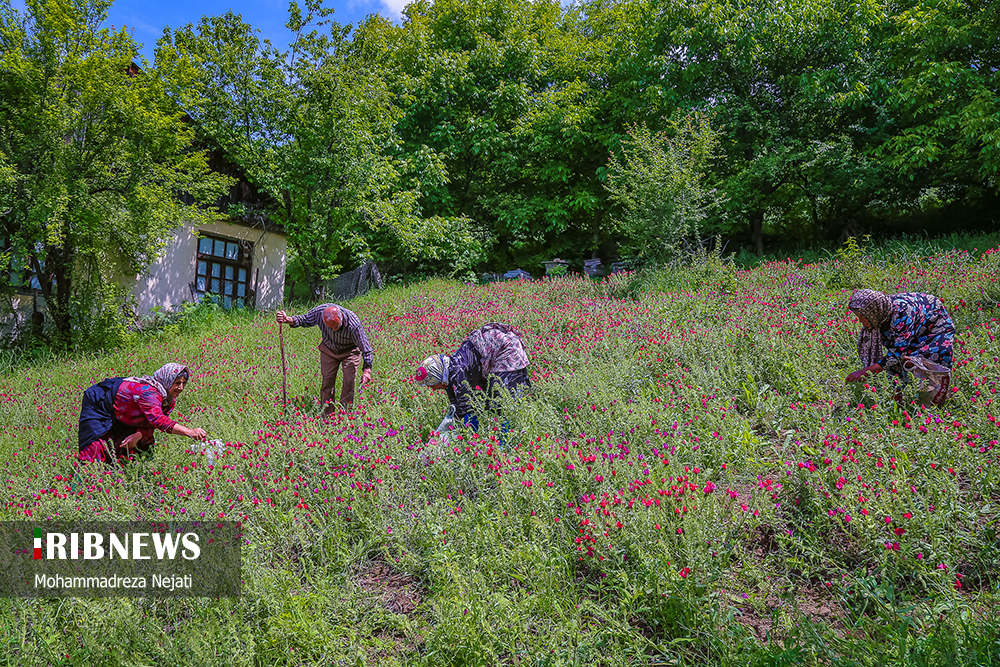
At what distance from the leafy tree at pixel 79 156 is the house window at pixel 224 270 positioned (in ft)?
11.8

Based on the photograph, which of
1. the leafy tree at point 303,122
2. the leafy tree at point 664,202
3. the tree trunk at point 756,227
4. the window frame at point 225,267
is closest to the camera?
the leafy tree at point 664,202

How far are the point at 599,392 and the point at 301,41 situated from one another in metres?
12.9

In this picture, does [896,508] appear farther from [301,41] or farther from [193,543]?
[301,41]

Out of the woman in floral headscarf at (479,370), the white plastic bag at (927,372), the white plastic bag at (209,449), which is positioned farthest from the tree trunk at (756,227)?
the white plastic bag at (209,449)

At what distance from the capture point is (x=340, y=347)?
18.5ft

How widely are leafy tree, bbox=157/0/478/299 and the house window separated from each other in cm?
276

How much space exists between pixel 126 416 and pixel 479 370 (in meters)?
2.85

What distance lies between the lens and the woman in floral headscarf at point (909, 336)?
12.4 feet

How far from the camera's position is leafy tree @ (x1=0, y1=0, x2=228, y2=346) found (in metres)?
9.39

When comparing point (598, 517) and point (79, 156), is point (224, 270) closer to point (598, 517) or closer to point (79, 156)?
point (79, 156)

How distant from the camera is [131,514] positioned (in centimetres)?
346

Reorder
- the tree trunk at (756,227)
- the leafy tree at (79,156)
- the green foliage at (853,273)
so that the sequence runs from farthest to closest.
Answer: the tree trunk at (756,227), the leafy tree at (79,156), the green foliage at (853,273)

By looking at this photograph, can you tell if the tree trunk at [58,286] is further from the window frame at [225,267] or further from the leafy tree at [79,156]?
the window frame at [225,267]

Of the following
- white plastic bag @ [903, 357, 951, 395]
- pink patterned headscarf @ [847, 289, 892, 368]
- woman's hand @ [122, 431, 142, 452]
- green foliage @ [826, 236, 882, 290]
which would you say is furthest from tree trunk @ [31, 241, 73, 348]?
green foliage @ [826, 236, 882, 290]
